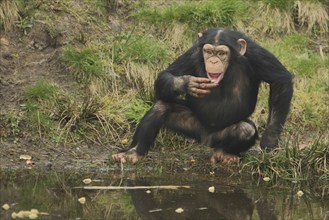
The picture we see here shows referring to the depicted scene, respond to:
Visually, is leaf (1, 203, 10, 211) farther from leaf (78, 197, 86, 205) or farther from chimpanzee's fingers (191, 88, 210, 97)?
chimpanzee's fingers (191, 88, 210, 97)

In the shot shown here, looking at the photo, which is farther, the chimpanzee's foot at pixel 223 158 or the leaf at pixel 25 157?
the chimpanzee's foot at pixel 223 158

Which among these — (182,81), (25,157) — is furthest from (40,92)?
(182,81)

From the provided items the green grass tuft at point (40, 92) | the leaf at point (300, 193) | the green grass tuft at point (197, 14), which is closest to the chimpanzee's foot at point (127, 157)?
the green grass tuft at point (40, 92)

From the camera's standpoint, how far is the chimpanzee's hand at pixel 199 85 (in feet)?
27.5

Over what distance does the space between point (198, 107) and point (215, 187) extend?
3.98ft

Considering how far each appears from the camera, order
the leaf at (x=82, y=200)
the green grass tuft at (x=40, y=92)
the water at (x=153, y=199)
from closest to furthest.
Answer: the water at (x=153, y=199), the leaf at (x=82, y=200), the green grass tuft at (x=40, y=92)

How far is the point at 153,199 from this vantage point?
7.47m

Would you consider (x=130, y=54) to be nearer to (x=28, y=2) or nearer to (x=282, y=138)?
(x=28, y=2)

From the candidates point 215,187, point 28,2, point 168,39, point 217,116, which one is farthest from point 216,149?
point 28,2

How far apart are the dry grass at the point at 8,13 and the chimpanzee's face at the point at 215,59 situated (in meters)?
2.98

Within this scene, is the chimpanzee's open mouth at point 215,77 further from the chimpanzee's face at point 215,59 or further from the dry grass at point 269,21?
the dry grass at point 269,21

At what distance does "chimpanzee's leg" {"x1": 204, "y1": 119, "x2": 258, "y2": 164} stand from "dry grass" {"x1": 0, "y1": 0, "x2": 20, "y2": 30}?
3.14 meters

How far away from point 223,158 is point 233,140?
22 cm

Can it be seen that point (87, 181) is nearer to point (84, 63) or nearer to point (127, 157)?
point (127, 157)
